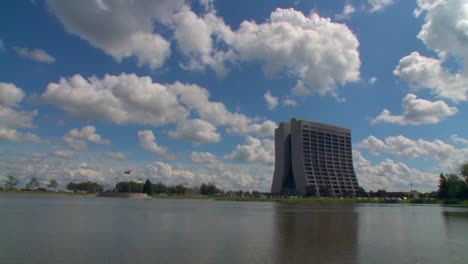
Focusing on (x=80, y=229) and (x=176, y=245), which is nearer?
(x=176, y=245)

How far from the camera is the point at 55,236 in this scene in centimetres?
2823

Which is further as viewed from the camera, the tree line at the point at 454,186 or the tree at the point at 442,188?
the tree at the point at 442,188

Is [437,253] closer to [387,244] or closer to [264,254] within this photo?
[387,244]

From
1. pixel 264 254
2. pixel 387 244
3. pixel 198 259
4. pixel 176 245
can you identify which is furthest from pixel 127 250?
pixel 387 244

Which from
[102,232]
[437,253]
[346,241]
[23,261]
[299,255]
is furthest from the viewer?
[102,232]

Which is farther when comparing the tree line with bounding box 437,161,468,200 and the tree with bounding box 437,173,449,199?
the tree with bounding box 437,173,449,199

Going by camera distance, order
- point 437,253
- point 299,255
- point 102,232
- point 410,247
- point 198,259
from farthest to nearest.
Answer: point 102,232
point 410,247
point 437,253
point 299,255
point 198,259

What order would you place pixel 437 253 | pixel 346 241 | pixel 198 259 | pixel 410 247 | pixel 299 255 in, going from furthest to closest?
pixel 346 241 → pixel 410 247 → pixel 437 253 → pixel 299 255 → pixel 198 259

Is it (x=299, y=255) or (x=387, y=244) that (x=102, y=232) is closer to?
(x=299, y=255)

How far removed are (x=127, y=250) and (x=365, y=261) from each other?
1486 centimetres

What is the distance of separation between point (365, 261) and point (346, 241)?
784 centimetres

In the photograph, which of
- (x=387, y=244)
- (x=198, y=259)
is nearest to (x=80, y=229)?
(x=198, y=259)

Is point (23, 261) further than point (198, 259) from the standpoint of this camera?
No

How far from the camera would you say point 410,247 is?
26.7 meters
